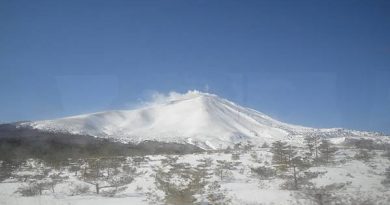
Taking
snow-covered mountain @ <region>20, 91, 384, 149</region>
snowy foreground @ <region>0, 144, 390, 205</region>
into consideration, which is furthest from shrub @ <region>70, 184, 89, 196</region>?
snow-covered mountain @ <region>20, 91, 384, 149</region>

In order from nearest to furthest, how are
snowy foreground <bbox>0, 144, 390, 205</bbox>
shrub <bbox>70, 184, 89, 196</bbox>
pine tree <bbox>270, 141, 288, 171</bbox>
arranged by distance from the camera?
snowy foreground <bbox>0, 144, 390, 205</bbox> < shrub <bbox>70, 184, 89, 196</bbox> < pine tree <bbox>270, 141, 288, 171</bbox>

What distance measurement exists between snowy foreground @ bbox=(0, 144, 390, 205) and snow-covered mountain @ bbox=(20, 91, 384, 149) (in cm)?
6851

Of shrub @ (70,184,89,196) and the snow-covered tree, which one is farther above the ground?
the snow-covered tree

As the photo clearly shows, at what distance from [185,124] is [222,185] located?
108634 millimetres

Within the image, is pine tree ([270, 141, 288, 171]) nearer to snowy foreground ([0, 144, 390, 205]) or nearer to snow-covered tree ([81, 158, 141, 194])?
snowy foreground ([0, 144, 390, 205])

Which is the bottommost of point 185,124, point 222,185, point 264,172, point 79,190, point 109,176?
point 79,190

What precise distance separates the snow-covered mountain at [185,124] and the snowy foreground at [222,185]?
6851 cm

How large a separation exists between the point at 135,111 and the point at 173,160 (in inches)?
5134

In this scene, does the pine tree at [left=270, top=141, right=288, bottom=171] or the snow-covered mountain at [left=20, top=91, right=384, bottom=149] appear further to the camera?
the snow-covered mountain at [left=20, top=91, right=384, bottom=149]

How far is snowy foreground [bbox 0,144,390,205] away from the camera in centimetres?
1046

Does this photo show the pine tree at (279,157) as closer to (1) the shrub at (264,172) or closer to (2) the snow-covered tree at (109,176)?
(1) the shrub at (264,172)

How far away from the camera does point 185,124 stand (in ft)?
399

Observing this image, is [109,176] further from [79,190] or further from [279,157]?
[279,157]

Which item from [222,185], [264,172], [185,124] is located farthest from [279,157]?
[185,124]
